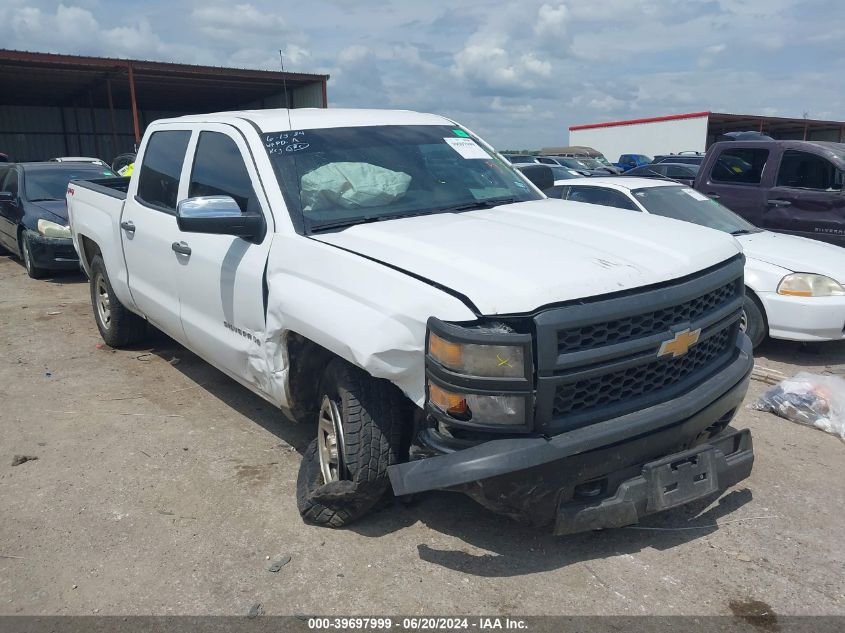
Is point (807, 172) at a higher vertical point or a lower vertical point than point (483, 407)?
higher

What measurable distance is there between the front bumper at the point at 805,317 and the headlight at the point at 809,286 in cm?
5

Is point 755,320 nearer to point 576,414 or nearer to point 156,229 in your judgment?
point 576,414

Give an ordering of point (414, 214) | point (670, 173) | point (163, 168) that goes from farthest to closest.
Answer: point (670, 173) → point (163, 168) → point (414, 214)

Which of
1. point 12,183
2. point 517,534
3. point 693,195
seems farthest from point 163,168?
point 12,183

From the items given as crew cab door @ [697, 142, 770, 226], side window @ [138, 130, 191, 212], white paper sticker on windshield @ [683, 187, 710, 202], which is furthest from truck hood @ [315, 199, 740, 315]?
crew cab door @ [697, 142, 770, 226]

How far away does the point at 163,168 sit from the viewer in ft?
15.9

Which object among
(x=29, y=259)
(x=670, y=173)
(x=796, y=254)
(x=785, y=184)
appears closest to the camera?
(x=796, y=254)

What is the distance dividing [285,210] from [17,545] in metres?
2.01

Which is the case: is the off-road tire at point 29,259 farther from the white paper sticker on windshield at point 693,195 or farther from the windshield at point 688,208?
the white paper sticker on windshield at point 693,195

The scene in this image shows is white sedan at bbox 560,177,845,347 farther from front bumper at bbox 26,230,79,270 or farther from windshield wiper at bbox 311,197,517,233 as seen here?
front bumper at bbox 26,230,79,270

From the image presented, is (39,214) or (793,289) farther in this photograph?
(39,214)

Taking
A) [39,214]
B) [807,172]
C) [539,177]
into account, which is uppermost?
[539,177]

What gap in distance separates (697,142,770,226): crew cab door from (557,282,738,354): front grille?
5993 mm

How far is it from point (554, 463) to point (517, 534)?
2.65 ft
